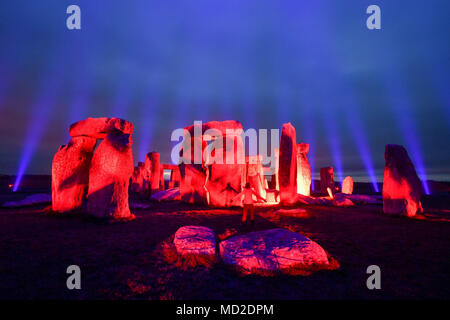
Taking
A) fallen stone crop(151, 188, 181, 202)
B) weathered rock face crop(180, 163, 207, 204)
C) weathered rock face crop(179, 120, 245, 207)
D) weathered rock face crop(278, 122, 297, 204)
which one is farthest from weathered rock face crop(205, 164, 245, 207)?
fallen stone crop(151, 188, 181, 202)

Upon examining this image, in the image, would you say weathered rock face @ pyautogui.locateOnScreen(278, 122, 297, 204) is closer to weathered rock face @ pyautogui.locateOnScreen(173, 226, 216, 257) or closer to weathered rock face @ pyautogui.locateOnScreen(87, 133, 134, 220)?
weathered rock face @ pyautogui.locateOnScreen(87, 133, 134, 220)

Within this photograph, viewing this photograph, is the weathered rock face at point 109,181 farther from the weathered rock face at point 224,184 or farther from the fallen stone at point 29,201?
the fallen stone at point 29,201

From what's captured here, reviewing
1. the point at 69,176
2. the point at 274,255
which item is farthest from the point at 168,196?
the point at 274,255

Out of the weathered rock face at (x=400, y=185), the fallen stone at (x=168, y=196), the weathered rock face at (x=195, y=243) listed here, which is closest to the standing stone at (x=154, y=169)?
the fallen stone at (x=168, y=196)

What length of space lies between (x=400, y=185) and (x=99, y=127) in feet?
36.6

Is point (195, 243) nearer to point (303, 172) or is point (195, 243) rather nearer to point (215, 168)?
point (215, 168)

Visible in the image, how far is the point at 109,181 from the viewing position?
7.04 meters

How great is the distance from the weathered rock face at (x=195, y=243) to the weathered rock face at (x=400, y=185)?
25.7 feet

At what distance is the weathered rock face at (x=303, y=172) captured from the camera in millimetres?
17391

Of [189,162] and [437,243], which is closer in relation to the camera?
[437,243]

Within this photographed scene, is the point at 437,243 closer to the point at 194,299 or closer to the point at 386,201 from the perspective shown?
the point at 386,201
